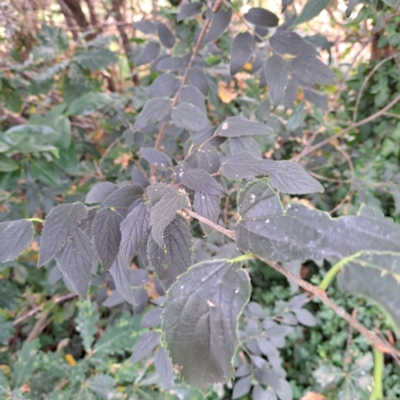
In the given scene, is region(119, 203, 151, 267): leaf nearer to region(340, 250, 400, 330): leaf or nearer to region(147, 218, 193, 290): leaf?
region(147, 218, 193, 290): leaf

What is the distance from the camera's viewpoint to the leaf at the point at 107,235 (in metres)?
0.45

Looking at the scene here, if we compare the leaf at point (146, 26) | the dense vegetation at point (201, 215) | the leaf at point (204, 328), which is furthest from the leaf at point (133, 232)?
the leaf at point (146, 26)

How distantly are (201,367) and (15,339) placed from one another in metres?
1.43

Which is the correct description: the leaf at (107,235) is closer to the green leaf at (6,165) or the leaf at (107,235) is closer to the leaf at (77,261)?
the leaf at (77,261)

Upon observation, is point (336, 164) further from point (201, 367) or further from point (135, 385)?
point (201, 367)

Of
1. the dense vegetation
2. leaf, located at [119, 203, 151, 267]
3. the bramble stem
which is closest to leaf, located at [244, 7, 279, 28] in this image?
the dense vegetation

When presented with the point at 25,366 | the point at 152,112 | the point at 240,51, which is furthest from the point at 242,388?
the point at 240,51

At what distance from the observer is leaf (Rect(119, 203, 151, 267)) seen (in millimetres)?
418

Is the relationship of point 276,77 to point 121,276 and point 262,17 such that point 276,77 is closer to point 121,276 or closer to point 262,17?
point 262,17

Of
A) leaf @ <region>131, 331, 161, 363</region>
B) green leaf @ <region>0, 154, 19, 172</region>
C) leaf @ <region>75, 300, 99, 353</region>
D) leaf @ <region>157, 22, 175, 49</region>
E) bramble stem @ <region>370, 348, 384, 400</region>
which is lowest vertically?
leaf @ <region>75, 300, 99, 353</region>

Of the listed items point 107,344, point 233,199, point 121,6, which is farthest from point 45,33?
point 107,344

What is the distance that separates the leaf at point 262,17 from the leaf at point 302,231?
552 millimetres

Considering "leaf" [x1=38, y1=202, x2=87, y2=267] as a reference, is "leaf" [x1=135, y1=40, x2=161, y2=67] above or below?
above

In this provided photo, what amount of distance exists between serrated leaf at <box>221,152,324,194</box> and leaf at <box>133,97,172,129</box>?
1.02 ft
